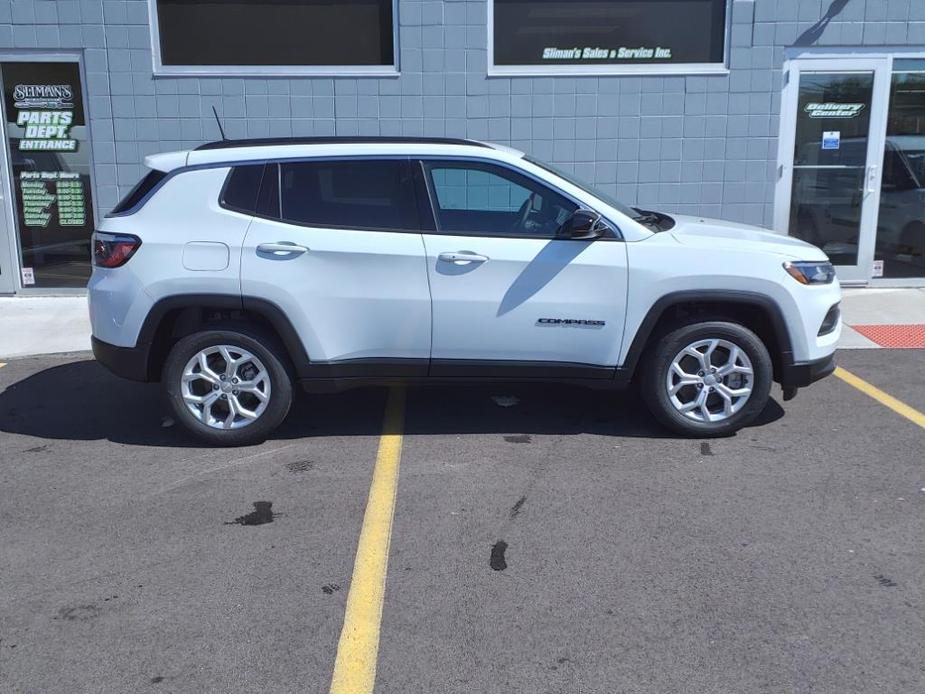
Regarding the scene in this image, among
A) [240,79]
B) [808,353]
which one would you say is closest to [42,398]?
[240,79]

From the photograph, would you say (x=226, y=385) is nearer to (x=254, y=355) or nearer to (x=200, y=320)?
(x=254, y=355)

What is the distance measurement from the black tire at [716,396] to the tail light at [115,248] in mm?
3102

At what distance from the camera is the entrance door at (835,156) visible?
32.1 ft

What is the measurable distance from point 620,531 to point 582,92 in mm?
6313

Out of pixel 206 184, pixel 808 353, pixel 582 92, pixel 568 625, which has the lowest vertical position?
pixel 568 625

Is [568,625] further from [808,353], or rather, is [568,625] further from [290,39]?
[290,39]

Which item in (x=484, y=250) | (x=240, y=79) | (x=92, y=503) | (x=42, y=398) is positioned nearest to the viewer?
(x=92, y=503)

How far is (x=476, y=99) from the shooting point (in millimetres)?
9648

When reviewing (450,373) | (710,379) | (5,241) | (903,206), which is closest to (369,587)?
(450,373)

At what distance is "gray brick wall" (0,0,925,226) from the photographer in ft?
31.0

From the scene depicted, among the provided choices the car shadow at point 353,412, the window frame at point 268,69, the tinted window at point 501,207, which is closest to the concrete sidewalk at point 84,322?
the car shadow at point 353,412

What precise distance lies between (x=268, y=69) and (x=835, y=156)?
5.98 m

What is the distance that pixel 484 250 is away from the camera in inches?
215

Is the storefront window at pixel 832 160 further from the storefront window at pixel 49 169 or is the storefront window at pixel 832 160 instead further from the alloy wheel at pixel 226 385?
the storefront window at pixel 49 169
